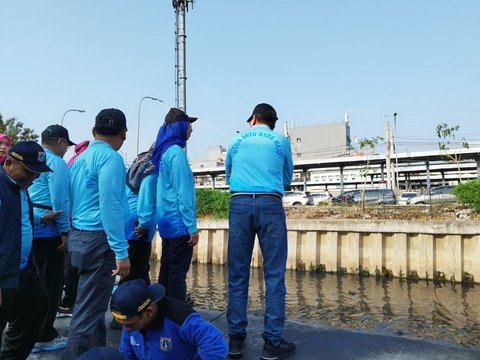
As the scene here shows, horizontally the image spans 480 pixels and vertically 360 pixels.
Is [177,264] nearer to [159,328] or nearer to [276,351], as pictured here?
[276,351]

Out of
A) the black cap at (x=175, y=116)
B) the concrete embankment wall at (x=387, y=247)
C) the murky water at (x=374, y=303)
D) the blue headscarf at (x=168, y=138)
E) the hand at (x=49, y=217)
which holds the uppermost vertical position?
the black cap at (x=175, y=116)

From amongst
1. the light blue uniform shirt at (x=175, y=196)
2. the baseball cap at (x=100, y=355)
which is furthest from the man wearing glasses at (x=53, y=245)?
the baseball cap at (x=100, y=355)

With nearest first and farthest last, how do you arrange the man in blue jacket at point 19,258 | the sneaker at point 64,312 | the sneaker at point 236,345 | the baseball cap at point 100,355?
the baseball cap at point 100,355, the man in blue jacket at point 19,258, the sneaker at point 236,345, the sneaker at point 64,312

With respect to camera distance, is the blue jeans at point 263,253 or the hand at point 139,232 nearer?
the blue jeans at point 263,253

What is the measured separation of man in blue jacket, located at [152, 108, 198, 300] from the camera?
3494 millimetres

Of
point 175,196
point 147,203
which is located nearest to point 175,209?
point 175,196

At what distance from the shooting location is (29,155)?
2.61 meters

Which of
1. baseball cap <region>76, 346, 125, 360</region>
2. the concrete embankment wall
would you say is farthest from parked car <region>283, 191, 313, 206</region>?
baseball cap <region>76, 346, 125, 360</region>

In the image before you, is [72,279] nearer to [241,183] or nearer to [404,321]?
[241,183]

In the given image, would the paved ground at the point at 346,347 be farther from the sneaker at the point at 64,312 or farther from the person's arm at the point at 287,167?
the person's arm at the point at 287,167

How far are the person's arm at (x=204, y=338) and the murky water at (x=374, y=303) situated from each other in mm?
4210

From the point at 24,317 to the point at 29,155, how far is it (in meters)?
1.12

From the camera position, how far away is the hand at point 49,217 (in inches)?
142

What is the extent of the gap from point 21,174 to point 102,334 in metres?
1.29
